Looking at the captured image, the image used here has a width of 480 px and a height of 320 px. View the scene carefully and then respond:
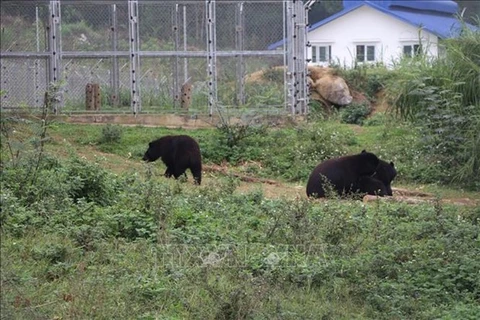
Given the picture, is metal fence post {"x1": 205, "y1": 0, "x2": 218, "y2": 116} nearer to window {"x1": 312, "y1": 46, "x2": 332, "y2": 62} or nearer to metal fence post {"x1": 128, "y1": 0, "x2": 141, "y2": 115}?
metal fence post {"x1": 128, "y1": 0, "x2": 141, "y2": 115}

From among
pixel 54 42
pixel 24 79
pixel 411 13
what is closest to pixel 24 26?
pixel 54 42

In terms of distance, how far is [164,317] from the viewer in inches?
327

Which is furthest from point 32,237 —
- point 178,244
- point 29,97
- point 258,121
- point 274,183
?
point 29,97

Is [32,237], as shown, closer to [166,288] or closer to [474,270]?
[166,288]

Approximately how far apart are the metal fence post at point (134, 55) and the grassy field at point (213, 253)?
972 cm

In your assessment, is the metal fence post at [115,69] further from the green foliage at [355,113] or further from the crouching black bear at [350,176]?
the crouching black bear at [350,176]

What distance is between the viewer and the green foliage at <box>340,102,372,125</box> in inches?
1092

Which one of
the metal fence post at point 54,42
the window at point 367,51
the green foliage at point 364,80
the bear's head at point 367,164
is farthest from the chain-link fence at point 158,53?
the window at point 367,51

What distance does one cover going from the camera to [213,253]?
31.7 feet

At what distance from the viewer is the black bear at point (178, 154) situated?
17.9m

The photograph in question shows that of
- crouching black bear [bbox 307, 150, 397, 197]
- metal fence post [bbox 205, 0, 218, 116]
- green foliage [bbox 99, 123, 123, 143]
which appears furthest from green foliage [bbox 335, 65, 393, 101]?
crouching black bear [bbox 307, 150, 397, 197]

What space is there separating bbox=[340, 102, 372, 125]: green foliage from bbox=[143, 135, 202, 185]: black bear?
9566 millimetres

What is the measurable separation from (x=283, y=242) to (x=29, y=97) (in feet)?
48.6

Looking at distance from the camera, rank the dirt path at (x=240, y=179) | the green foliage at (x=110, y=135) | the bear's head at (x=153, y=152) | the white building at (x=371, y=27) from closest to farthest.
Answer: the dirt path at (x=240, y=179)
the bear's head at (x=153, y=152)
the green foliage at (x=110, y=135)
the white building at (x=371, y=27)
